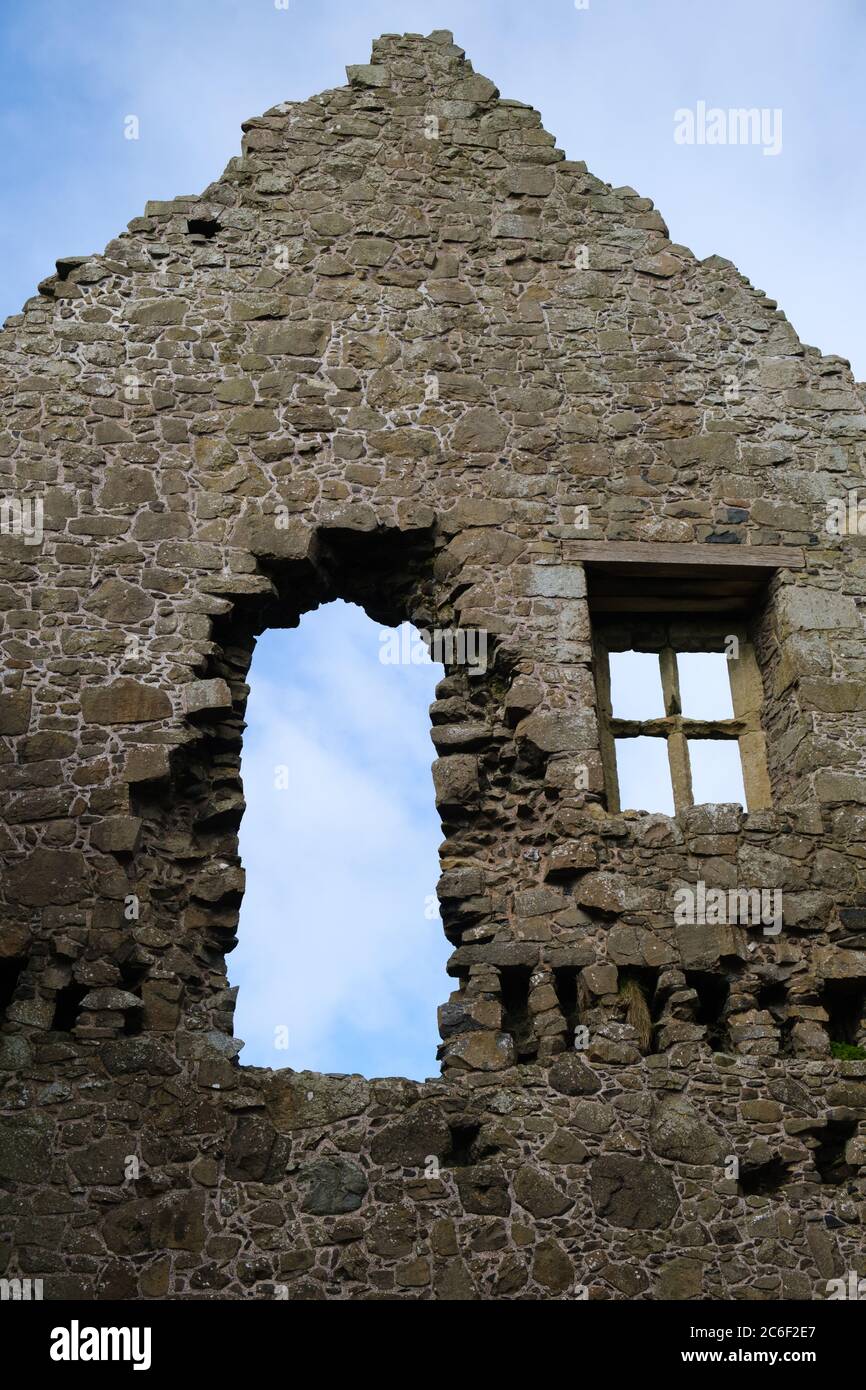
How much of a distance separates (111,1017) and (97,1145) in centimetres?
77

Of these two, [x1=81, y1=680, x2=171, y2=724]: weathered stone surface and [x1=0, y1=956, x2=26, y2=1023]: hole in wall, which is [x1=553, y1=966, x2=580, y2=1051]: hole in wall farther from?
[x1=0, y1=956, x2=26, y2=1023]: hole in wall

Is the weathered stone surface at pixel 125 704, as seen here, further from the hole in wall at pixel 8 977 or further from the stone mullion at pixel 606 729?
the stone mullion at pixel 606 729

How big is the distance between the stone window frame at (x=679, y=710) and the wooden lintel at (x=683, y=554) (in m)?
0.60

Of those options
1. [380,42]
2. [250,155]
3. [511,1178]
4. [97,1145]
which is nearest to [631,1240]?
[511,1178]

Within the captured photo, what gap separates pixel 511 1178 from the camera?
955 centimetres

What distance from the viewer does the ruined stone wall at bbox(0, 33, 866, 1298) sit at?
31.1 feet

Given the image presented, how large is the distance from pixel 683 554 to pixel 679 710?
1.08m

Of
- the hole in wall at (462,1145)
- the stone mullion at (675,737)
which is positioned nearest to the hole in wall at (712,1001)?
the stone mullion at (675,737)

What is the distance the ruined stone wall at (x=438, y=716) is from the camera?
9469 mm

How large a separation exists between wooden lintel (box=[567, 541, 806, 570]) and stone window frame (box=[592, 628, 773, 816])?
0.60 meters

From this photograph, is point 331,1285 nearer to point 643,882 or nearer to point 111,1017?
point 111,1017

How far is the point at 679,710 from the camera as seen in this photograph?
1166 cm

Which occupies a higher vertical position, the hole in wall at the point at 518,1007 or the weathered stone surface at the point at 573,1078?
the hole in wall at the point at 518,1007

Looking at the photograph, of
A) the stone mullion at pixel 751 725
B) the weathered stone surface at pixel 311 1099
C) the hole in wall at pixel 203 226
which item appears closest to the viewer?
the weathered stone surface at pixel 311 1099
